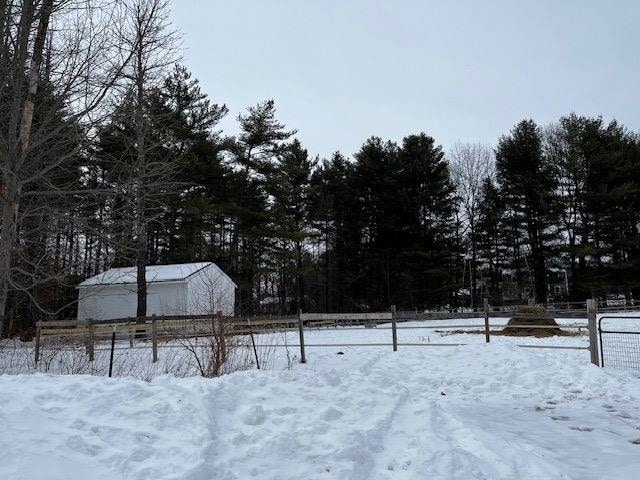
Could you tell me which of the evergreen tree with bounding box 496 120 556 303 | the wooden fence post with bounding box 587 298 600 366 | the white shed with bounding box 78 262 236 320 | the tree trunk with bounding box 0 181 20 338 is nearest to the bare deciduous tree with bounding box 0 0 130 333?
the tree trunk with bounding box 0 181 20 338

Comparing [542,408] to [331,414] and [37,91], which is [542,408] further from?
[37,91]

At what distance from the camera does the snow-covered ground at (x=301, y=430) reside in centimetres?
379

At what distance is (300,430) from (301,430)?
1 centimetres

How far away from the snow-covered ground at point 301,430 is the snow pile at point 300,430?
1 cm

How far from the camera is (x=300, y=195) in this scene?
44.2 m

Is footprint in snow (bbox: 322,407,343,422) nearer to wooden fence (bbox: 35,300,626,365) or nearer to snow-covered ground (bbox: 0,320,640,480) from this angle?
snow-covered ground (bbox: 0,320,640,480)

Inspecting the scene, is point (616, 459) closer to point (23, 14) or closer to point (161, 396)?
point (161, 396)

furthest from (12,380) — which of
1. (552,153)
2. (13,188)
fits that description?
(552,153)

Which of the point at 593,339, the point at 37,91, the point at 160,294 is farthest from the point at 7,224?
the point at 160,294

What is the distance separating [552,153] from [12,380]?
147ft

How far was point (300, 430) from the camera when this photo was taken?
5055 mm

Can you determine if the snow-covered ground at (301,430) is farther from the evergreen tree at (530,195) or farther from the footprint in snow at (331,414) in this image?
the evergreen tree at (530,195)

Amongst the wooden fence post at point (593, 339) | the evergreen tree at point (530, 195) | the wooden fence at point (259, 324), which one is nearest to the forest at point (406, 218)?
the evergreen tree at point (530, 195)

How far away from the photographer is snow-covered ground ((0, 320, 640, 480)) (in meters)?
3.79
